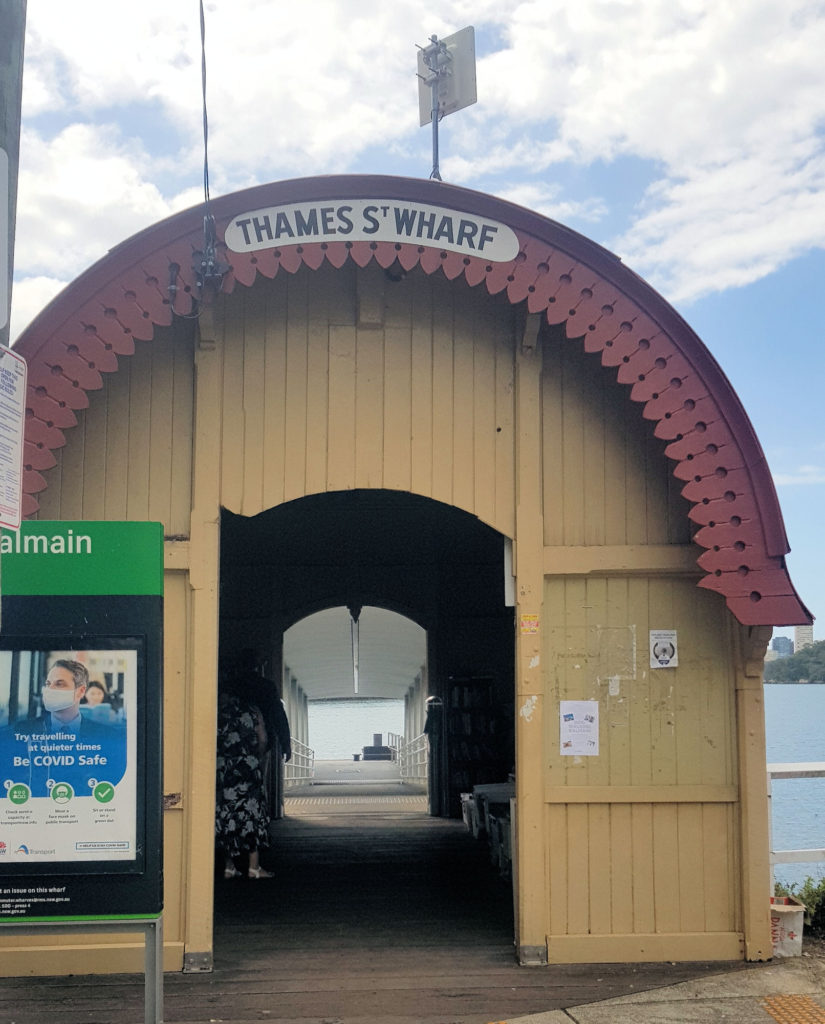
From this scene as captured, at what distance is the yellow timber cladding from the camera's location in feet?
20.8

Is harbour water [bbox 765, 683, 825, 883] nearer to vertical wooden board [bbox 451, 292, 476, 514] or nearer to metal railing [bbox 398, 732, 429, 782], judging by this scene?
vertical wooden board [bbox 451, 292, 476, 514]

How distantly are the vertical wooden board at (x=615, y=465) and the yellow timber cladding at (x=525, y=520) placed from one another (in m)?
0.01

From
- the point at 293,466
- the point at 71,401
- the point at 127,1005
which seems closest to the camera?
the point at 127,1005

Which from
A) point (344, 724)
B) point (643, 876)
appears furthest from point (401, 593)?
point (344, 724)

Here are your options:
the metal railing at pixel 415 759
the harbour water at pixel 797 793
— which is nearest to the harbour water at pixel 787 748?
the harbour water at pixel 797 793

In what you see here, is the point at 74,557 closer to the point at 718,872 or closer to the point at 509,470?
the point at 509,470

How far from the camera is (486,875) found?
9047 millimetres

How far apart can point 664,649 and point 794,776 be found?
1.23m

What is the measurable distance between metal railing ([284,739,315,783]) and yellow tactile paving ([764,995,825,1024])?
1454 cm

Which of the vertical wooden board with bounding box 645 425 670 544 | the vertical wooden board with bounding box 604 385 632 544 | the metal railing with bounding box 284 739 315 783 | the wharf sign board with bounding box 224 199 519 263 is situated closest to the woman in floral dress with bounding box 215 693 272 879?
the vertical wooden board with bounding box 604 385 632 544

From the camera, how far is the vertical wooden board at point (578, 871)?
634 cm

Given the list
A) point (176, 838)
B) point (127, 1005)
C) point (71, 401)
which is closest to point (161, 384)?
point (71, 401)

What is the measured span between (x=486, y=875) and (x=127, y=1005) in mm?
4040

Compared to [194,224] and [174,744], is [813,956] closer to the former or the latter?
[174,744]
